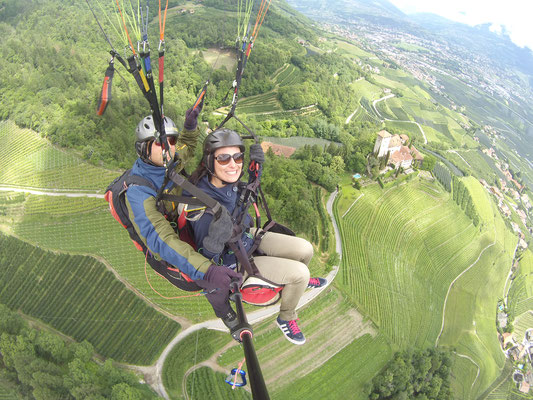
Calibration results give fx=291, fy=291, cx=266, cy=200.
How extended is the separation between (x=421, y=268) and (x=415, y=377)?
10.2m

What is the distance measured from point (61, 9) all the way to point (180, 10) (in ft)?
79.2

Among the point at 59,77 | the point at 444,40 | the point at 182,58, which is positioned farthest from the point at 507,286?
the point at 444,40

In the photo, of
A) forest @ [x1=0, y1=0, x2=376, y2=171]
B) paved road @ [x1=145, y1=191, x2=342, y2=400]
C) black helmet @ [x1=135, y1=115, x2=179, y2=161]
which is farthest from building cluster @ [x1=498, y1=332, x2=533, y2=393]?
black helmet @ [x1=135, y1=115, x2=179, y2=161]

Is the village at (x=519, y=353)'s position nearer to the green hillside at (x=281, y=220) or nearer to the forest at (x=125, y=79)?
the green hillside at (x=281, y=220)

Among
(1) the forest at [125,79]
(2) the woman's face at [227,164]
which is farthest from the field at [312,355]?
(2) the woman's face at [227,164]

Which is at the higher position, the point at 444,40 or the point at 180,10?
the point at 444,40

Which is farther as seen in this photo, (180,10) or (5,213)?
(180,10)

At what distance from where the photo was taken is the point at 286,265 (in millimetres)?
4613

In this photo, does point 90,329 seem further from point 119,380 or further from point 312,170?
point 312,170

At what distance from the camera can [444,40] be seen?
176m

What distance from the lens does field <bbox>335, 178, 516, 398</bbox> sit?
23.4 m

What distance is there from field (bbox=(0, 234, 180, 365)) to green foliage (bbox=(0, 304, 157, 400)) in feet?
3.95

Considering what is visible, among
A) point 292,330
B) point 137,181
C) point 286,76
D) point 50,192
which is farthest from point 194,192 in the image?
point 286,76

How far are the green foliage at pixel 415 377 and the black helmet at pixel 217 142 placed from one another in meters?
21.3
